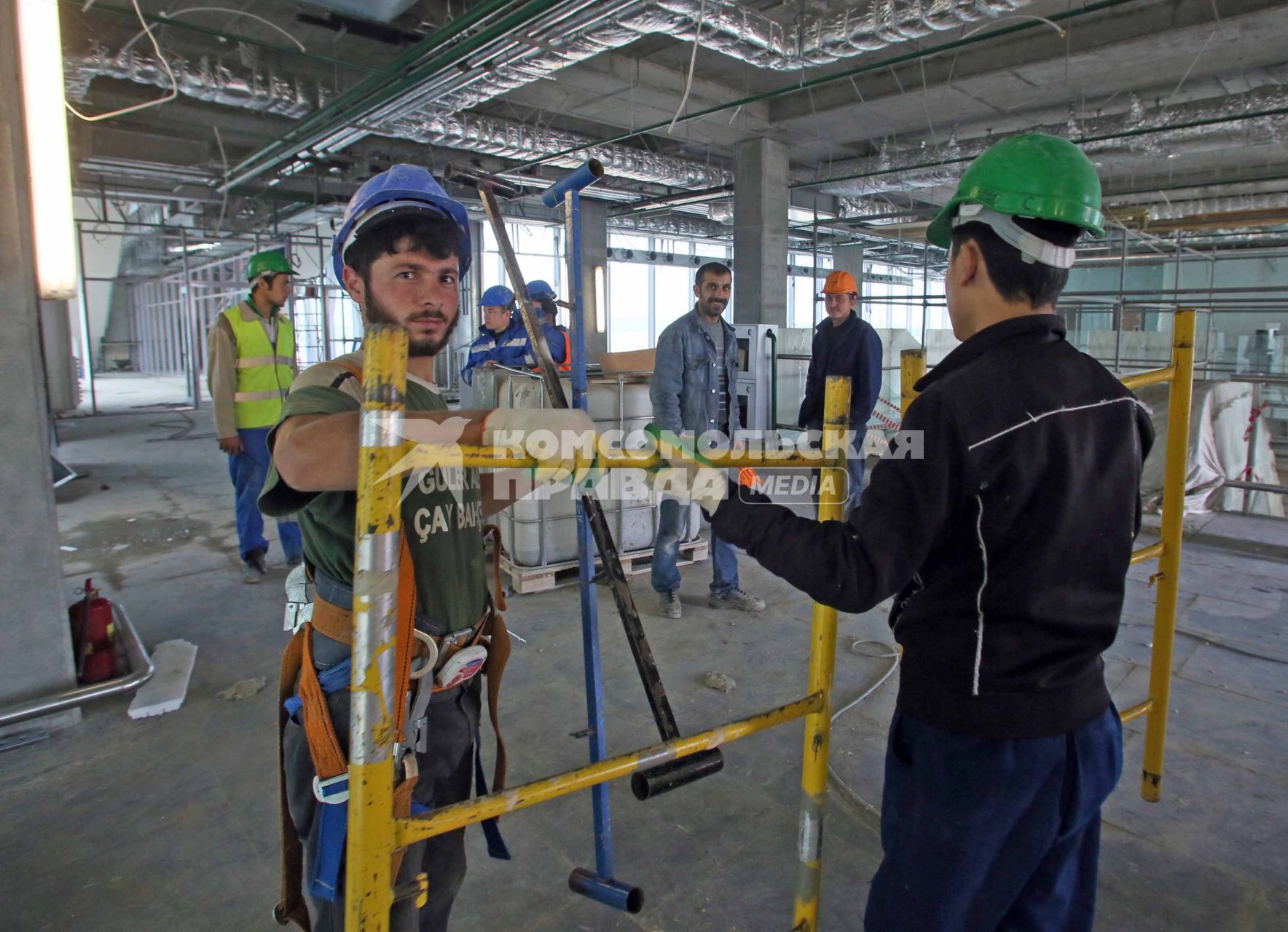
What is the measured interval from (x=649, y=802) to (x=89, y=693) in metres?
2.46

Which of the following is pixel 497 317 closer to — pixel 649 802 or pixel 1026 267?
pixel 649 802

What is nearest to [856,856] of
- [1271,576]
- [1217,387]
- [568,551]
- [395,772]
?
[395,772]

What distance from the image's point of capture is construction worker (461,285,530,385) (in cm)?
600

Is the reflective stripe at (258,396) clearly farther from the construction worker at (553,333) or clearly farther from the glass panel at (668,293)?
the glass panel at (668,293)

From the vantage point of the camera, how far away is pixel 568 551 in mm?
5234

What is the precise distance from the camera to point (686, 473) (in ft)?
4.09

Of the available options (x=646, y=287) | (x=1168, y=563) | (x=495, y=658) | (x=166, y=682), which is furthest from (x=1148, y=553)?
(x=646, y=287)

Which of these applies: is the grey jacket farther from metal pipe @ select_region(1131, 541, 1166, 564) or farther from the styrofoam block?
the styrofoam block

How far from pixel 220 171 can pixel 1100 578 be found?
38.1ft

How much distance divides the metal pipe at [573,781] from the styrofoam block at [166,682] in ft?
9.43

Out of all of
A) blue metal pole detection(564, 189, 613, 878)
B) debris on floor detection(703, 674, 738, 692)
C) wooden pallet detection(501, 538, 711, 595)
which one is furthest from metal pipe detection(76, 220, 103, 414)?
blue metal pole detection(564, 189, 613, 878)

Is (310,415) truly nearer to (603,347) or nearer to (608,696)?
(608,696)

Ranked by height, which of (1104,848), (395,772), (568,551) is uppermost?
(395,772)

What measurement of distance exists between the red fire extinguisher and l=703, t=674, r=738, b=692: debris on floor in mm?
2801
